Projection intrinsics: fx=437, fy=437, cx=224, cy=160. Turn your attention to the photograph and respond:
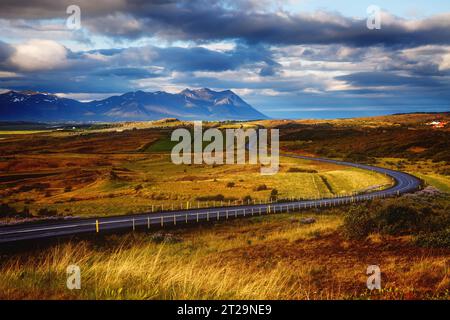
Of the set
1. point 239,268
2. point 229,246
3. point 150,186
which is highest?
point 239,268

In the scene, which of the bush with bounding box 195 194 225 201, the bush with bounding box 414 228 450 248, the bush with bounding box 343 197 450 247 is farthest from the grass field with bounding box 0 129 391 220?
the bush with bounding box 414 228 450 248

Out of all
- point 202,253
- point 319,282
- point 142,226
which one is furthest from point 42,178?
point 319,282

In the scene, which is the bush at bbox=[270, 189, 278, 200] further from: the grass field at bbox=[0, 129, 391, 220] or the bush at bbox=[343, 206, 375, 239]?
the bush at bbox=[343, 206, 375, 239]

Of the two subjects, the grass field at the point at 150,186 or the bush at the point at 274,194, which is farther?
the bush at the point at 274,194

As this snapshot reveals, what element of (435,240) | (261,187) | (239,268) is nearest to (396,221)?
(435,240)

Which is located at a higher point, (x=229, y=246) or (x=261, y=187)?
(x=229, y=246)

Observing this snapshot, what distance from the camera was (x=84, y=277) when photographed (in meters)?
8.97

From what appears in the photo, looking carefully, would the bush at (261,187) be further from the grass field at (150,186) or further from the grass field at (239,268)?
the grass field at (239,268)

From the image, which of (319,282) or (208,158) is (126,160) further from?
(319,282)

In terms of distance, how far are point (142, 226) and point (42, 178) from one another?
229ft

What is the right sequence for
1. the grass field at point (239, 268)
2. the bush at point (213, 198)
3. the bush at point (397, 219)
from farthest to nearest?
the bush at point (213, 198) → the bush at point (397, 219) → the grass field at point (239, 268)

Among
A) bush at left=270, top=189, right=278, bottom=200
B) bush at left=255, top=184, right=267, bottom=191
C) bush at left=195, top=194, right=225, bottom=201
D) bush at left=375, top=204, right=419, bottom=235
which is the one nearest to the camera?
bush at left=375, top=204, right=419, bottom=235

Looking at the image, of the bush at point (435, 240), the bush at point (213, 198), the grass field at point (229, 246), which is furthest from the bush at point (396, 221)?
the bush at point (213, 198)

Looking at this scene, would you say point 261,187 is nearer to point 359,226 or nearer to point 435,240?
point 359,226
